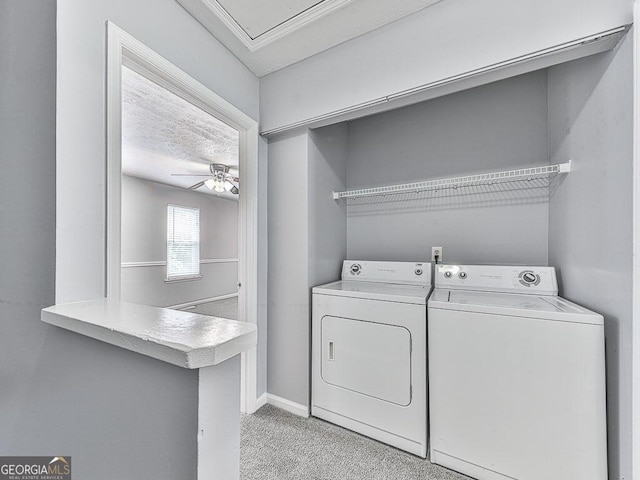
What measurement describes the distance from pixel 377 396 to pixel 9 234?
193 cm

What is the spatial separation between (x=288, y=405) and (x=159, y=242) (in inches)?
179

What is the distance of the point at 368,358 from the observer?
5.67 ft

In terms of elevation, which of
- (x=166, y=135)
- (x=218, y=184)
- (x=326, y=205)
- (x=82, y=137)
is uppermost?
(x=166, y=135)

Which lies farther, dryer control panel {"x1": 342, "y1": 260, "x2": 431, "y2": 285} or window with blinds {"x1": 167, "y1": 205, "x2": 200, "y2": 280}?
window with blinds {"x1": 167, "y1": 205, "x2": 200, "y2": 280}

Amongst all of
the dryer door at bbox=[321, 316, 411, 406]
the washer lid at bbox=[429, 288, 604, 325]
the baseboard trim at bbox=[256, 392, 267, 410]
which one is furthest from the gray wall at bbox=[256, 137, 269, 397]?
the washer lid at bbox=[429, 288, 604, 325]

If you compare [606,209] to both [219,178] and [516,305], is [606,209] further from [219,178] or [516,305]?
[219,178]

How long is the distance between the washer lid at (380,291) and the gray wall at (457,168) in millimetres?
416

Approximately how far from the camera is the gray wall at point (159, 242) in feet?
16.3

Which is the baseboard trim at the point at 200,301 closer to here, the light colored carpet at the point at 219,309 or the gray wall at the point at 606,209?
the light colored carpet at the point at 219,309

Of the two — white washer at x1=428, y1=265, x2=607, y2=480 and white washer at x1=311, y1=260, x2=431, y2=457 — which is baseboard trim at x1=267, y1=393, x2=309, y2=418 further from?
white washer at x1=428, y1=265, x2=607, y2=480

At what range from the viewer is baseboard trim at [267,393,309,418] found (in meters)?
1.98

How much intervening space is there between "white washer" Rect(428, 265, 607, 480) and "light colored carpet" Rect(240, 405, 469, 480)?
0.63 ft

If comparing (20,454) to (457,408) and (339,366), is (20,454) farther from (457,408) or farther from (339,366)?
(457,408)

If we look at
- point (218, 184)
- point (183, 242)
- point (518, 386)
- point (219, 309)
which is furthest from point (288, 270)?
point (183, 242)
